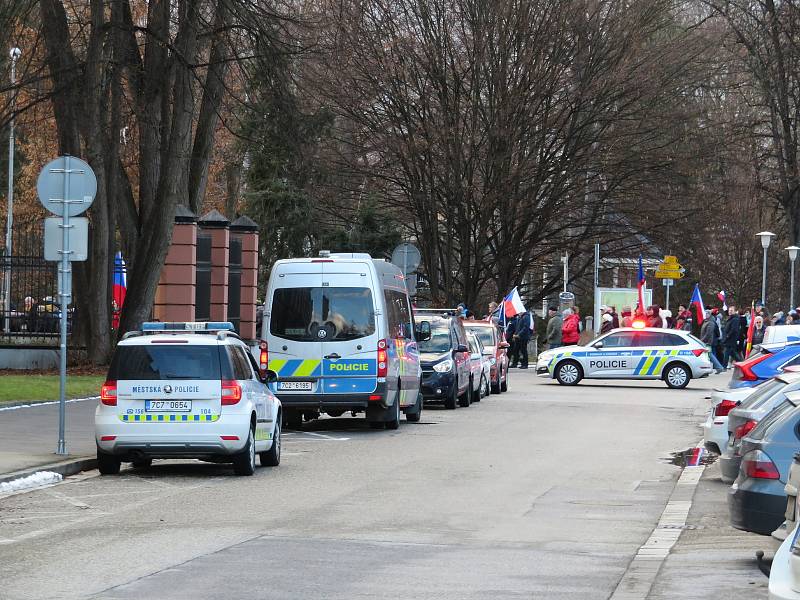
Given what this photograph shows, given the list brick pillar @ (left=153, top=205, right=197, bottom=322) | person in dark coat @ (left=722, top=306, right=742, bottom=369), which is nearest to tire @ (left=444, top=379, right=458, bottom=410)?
brick pillar @ (left=153, top=205, right=197, bottom=322)

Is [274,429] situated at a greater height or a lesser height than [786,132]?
lesser

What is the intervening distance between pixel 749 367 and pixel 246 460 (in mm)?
5669

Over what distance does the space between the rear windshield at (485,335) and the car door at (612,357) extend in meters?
3.74

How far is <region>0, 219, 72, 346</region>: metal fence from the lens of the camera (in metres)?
32.7

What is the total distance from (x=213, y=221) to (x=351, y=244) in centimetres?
1821

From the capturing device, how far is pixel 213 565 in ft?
33.0

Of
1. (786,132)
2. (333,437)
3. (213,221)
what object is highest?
(786,132)

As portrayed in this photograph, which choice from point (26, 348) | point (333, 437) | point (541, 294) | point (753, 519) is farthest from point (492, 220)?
point (753, 519)

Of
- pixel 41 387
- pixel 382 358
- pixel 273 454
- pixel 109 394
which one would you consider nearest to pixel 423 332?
pixel 382 358

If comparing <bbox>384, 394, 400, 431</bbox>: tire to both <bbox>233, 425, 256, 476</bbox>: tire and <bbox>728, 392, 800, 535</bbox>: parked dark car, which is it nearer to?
<bbox>233, 425, 256, 476</bbox>: tire

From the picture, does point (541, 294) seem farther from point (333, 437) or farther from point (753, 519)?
point (753, 519)

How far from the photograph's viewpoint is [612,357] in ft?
124

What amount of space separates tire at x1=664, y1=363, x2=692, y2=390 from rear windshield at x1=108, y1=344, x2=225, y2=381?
76.6 ft

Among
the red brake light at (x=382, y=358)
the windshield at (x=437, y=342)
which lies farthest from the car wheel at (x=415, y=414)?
the windshield at (x=437, y=342)
